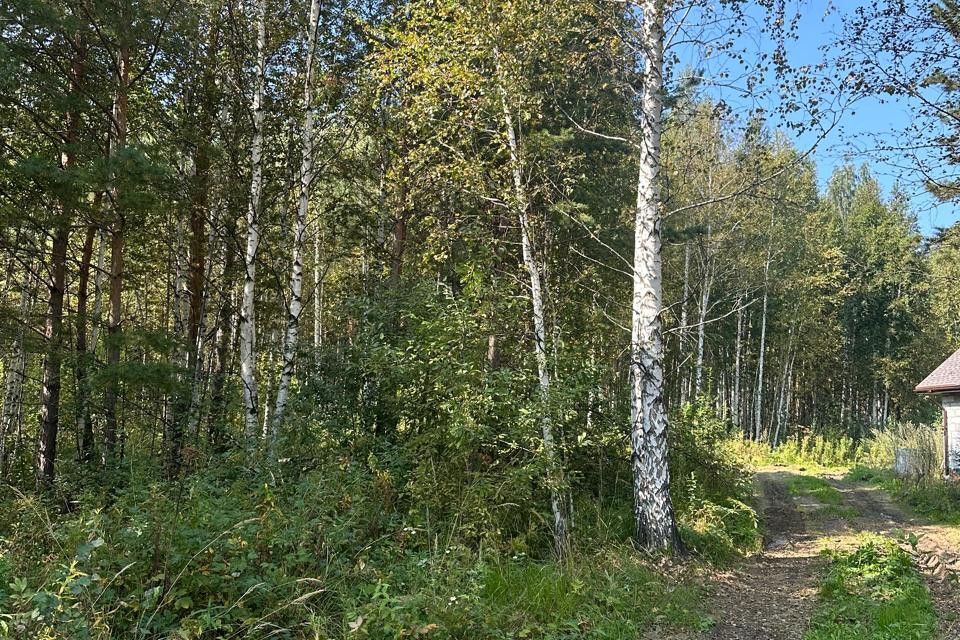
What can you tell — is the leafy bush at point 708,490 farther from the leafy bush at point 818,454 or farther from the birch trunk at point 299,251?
the leafy bush at point 818,454

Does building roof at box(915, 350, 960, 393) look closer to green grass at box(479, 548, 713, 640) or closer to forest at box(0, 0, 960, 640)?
forest at box(0, 0, 960, 640)

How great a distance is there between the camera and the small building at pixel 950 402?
14.9 meters

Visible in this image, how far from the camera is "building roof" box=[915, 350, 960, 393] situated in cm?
1558

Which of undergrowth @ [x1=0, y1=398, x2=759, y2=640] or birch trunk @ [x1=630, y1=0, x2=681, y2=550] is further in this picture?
birch trunk @ [x1=630, y1=0, x2=681, y2=550]

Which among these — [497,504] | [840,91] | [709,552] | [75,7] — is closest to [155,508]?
[497,504]

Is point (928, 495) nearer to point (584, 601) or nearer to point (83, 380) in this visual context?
point (584, 601)

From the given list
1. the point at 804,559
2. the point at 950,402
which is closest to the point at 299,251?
the point at 804,559

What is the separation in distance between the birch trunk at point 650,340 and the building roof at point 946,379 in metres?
13.0

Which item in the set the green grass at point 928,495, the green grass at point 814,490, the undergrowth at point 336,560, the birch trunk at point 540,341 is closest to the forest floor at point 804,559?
the green grass at point 814,490

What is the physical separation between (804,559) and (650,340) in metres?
3.48

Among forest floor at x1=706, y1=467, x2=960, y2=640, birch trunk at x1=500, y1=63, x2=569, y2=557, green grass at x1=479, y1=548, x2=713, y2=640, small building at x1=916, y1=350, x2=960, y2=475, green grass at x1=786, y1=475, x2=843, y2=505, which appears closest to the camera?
green grass at x1=479, y1=548, x2=713, y2=640

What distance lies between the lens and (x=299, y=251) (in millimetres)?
8234

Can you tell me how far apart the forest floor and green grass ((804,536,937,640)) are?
132 mm

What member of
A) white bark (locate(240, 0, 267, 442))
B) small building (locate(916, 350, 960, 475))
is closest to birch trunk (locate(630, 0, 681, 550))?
white bark (locate(240, 0, 267, 442))
